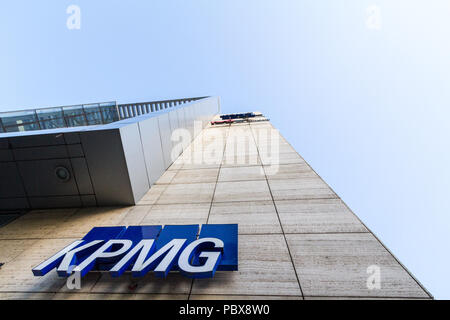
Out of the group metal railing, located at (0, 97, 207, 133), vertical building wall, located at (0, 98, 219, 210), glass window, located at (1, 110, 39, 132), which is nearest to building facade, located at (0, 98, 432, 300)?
vertical building wall, located at (0, 98, 219, 210)

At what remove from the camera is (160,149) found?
343 inches

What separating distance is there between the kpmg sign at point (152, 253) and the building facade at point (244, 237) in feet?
0.87

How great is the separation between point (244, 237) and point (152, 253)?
1.85 m

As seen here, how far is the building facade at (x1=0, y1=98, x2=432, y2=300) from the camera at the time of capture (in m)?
3.46

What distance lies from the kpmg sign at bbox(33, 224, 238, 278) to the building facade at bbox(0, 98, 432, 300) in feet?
0.87

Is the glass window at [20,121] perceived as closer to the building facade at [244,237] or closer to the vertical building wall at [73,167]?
the vertical building wall at [73,167]

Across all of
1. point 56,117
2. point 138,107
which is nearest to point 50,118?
point 56,117

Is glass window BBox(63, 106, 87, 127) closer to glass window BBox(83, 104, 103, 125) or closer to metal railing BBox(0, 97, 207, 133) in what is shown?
metal railing BBox(0, 97, 207, 133)

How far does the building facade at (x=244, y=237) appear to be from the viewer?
136 inches

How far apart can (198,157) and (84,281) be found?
24.1ft

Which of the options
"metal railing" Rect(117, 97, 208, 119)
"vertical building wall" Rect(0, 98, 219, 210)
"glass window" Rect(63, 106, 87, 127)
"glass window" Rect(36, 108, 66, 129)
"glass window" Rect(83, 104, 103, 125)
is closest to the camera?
"vertical building wall" Rect(0, 98, 219, 210)
